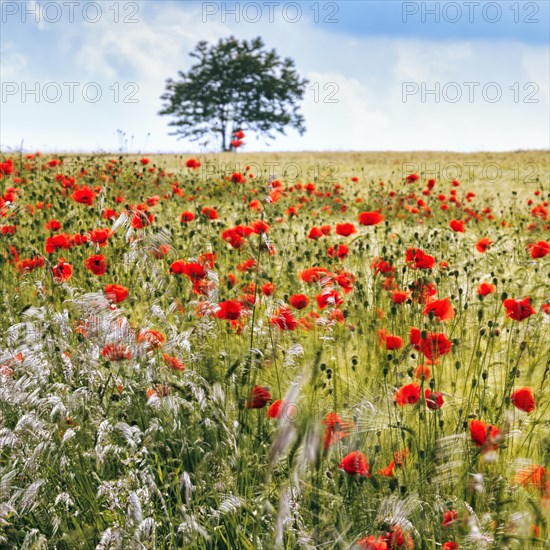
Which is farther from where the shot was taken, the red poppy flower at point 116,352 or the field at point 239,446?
the red poppy flower at point 116,352

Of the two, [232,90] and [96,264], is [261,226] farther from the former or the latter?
[232,90]

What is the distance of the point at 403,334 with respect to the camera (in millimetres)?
3590

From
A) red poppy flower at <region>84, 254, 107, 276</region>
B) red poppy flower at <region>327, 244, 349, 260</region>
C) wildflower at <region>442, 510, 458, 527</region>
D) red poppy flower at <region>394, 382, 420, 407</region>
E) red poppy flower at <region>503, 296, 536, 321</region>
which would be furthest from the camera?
red poppy flower at <region>327, 244, 349, 260</region>

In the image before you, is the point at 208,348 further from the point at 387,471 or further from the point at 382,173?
the point at 382,173

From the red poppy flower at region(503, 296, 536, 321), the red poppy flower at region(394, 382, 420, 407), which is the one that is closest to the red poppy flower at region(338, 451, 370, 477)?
the red poppy flower at region(394, 382, 420, 407)

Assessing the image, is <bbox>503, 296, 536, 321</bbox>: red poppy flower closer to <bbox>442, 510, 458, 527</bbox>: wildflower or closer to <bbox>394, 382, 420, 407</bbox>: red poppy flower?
<bbox>394, 382, 420, 407</bbox>: red poppy flower

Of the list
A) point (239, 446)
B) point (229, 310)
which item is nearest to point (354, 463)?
point (239, 446)

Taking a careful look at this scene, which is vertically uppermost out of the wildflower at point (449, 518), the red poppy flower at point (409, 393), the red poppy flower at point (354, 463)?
the red poppy flower at point (409, 393)

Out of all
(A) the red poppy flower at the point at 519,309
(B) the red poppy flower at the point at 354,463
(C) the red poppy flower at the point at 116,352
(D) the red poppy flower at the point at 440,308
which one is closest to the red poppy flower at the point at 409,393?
(B) the red poppy flower at the point at 354,463

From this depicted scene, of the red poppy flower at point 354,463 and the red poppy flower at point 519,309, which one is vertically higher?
the red poppy flower at point 519,309

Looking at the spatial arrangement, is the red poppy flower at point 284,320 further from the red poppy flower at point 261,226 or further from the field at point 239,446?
the red poppy flower at point 261,226

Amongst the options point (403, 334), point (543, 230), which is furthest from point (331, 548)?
point (543, 230)

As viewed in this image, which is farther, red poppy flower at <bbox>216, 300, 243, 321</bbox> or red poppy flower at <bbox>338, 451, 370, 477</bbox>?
red poppy flower at <bbox>216, 300, 243, 321</bbox>

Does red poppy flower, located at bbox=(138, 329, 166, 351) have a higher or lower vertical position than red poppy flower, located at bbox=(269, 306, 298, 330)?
lower
